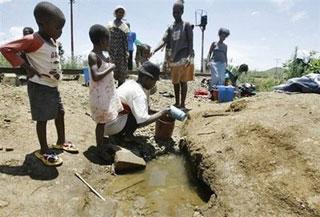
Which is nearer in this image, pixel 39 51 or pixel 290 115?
pixel 39 51

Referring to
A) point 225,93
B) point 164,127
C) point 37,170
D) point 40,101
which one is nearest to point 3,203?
point 37,170

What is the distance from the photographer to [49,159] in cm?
371

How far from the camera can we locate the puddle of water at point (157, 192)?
131 inches

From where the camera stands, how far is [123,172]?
4.07 metres

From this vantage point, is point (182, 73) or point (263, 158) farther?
point (182, 73)

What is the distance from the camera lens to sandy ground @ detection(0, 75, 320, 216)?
295 cm

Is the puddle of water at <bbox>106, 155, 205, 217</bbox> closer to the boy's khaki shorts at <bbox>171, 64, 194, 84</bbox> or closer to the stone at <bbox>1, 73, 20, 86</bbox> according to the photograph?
the boy's khaki shorts at <bbox>171, 64, 194, 84</bbox>

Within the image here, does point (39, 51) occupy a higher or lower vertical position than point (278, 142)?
higher

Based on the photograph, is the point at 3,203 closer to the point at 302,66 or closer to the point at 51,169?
the point at 51,169

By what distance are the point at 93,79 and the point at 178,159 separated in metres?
1.51

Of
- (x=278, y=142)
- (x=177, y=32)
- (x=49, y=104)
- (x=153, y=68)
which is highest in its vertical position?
(x=177, y=32)

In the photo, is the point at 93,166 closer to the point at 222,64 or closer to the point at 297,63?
the point at 222,64

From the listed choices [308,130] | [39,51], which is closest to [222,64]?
[308,130]

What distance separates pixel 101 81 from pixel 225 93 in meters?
4.06
